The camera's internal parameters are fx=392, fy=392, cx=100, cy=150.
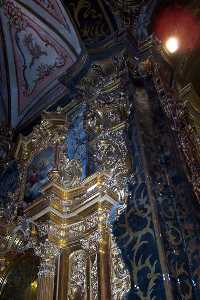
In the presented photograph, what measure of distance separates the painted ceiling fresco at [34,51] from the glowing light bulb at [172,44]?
4.19ft

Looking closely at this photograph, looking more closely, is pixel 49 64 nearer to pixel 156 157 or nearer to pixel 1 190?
pixel 1 190

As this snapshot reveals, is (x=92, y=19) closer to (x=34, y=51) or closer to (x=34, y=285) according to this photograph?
(x=34, y=51)

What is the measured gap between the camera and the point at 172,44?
226 inches

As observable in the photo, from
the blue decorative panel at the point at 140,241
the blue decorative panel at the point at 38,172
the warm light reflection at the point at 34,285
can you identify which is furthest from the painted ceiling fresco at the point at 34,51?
the warm light reflection at the point at 34,285

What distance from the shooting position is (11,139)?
635 centimetres

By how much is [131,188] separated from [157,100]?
1.28 metres

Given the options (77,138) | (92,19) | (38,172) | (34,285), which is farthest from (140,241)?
(92,19)

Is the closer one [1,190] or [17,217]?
[17,217]

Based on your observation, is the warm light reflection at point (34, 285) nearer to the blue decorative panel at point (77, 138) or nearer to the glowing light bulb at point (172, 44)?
the blue decorative panel at point (77, 138)

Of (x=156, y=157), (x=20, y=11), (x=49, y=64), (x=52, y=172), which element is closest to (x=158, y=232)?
(x=156, y=157)

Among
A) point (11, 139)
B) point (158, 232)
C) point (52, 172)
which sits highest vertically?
point (11, 139)

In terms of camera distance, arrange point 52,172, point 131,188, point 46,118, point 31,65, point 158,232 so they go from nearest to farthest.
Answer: point 158,232, point 131,188, point 52,172, point 46,118, point 31,65

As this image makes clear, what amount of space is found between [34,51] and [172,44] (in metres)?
2.22

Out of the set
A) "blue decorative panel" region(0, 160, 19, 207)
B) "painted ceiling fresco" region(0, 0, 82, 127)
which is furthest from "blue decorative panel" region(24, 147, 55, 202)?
"painted ceiling fresco" region(0, 0, 82, 127)
